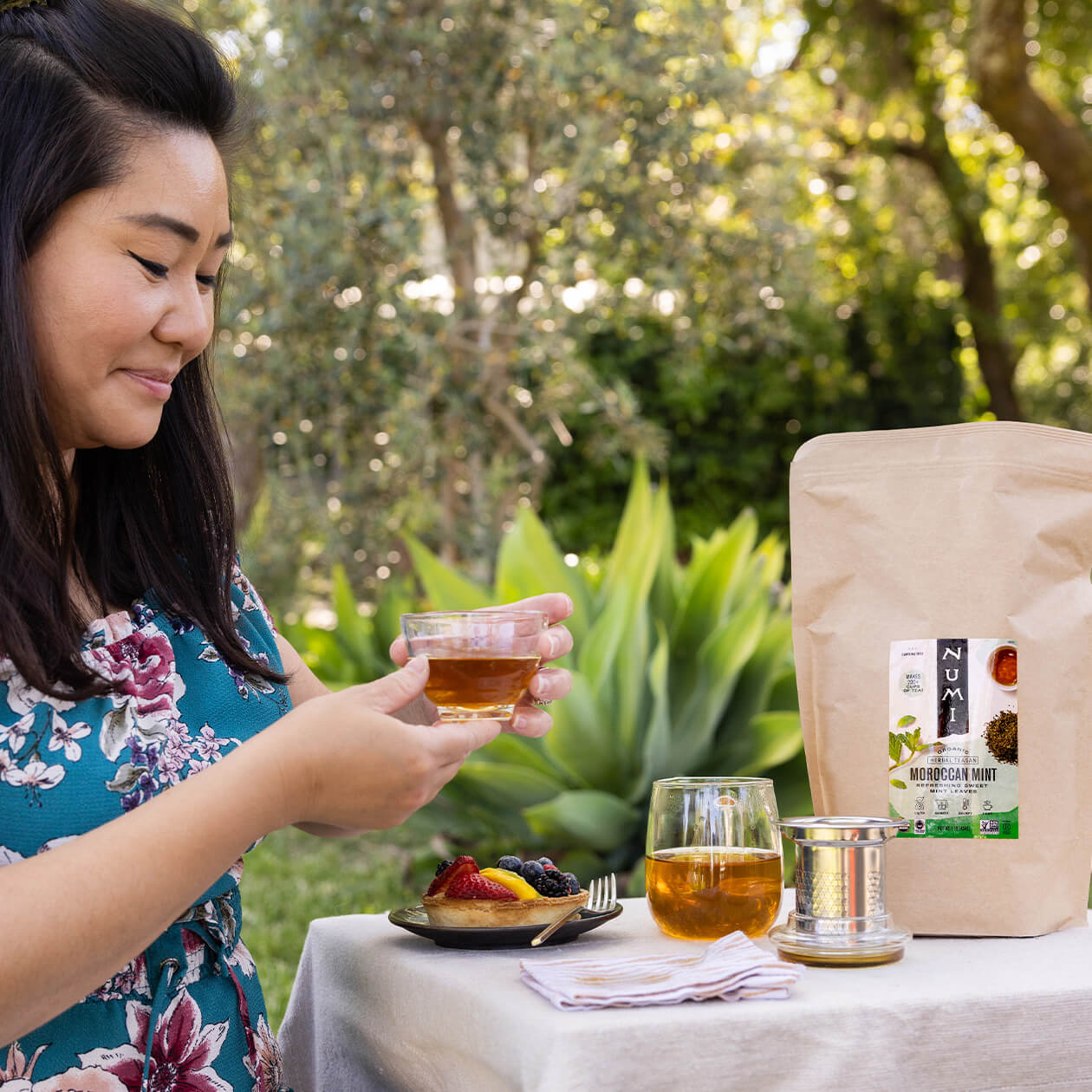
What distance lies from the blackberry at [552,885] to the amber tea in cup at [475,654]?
7.2 inches

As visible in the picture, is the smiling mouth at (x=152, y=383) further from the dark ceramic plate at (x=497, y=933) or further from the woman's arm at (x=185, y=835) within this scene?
the dark ceramic plate at (x=497, y=933)

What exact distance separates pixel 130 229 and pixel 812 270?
17.8ft

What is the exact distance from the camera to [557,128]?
548 centimetres

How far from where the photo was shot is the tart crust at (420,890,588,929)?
1.23 meters

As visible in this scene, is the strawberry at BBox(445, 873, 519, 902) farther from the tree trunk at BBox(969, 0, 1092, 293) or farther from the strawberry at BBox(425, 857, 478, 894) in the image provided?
the tree trunk at BBox(969, 0, 1092, 293)

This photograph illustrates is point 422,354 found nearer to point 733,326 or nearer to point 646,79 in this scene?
point 646,79

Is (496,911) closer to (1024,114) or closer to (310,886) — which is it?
(310,886)

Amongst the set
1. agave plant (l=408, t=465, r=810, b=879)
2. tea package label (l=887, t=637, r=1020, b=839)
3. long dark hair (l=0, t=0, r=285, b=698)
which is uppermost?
long dark hair (l=0, t=0, r=285, b=698)

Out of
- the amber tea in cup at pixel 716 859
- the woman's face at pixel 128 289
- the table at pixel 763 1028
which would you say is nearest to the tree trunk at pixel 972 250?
the woman's face at pixel 128 289

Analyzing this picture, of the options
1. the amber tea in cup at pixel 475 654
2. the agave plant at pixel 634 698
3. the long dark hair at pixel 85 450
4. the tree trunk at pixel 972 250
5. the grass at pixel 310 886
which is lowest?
the grass at pixel 310 886

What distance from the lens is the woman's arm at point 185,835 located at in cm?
96

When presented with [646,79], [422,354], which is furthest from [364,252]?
[646,79]

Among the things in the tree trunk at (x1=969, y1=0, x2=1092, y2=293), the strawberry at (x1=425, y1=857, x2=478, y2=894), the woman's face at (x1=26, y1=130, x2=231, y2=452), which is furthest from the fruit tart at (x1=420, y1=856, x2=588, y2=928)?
the tree trunk at (x1=969, y1=0, x2=1092, y2=293)

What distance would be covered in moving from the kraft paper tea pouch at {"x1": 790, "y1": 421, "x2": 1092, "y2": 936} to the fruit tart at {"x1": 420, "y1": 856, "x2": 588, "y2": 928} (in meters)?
0.31
